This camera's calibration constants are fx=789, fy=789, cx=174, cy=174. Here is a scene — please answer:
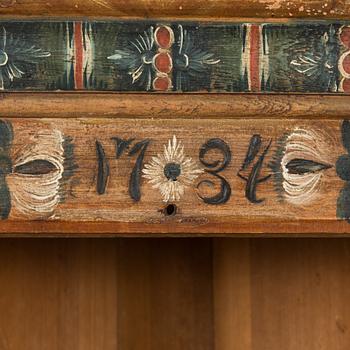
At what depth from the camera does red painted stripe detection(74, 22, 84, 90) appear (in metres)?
0.91

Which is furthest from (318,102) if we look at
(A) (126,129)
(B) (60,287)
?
(B) (60,287)

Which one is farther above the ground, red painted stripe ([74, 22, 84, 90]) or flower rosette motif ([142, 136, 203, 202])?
red painted stripe ([74, 22, 84, 90])

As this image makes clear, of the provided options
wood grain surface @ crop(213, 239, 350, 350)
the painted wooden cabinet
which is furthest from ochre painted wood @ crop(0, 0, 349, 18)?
wood grain surface @ crop(213, 239, 350, 350)

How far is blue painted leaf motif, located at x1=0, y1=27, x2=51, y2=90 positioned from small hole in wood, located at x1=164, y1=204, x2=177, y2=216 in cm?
22

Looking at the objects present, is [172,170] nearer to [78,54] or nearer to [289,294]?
[78,54]

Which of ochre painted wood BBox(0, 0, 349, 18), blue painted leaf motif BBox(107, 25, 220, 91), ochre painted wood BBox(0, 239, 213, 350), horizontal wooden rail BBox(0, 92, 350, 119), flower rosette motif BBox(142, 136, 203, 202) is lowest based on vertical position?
ochre painted wood BBox(0, 239, 213, 350)

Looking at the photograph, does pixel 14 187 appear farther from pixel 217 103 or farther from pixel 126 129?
pixel 217 103

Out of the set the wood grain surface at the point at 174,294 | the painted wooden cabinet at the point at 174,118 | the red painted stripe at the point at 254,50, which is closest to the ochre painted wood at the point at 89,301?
the wood grain surface at the point at 174,294

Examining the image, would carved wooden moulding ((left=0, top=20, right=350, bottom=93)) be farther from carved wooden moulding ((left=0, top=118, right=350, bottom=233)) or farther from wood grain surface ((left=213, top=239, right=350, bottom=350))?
wood grain surface ((left=213, top=239, right=350, bottom=350))

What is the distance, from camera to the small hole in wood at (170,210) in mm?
898

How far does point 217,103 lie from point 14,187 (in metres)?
0.25

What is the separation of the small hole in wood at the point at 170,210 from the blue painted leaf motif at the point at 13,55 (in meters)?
0.22

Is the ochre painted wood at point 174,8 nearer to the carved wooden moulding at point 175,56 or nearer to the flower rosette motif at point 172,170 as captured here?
the carved wooden moulding at point 175,56

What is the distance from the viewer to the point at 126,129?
2.97 ft
